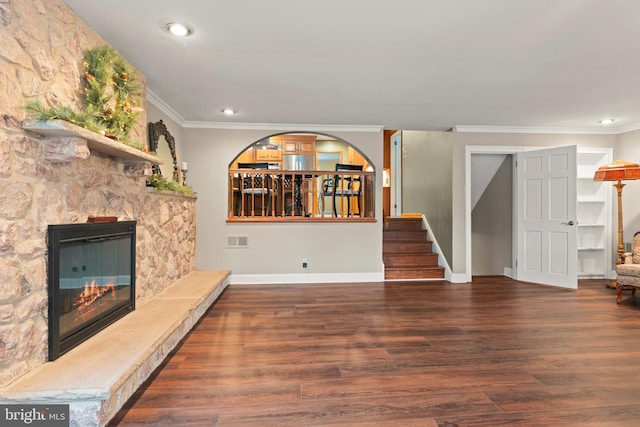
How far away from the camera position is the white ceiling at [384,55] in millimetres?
2115

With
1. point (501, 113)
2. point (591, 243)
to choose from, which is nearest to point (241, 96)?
point (501, 113)

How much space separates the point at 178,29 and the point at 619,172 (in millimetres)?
5717

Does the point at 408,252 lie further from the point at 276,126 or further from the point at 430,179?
the point at 276,126

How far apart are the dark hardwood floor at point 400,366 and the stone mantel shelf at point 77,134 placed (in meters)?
1.57

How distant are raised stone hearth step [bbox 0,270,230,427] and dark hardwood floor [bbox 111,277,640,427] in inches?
5.0

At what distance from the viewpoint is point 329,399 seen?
1.87 metres

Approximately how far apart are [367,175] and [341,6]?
3.24 metres

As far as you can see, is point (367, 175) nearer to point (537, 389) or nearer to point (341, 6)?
point (341, 6)

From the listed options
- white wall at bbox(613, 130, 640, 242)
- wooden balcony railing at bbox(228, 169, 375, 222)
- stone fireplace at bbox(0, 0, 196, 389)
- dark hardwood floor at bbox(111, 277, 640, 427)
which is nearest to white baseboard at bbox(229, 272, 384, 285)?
wooden balcony railing at bbox(228, 169, 375, 222)

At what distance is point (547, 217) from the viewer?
15.8 feet

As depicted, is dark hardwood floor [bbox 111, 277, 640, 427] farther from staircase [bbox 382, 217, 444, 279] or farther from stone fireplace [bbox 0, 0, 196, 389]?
staircase [bbox 382, 217, 444, 279]

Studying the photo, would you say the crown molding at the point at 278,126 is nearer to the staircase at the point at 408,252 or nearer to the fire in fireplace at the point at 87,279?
the staircase at the point at 408,252

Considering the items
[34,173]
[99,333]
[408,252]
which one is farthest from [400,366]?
[408,252]

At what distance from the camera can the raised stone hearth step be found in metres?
1.54
